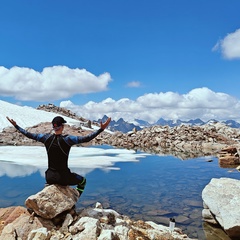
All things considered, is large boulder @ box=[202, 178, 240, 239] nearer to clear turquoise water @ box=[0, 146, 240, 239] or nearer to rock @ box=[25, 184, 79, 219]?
clear turquoise water @ box=[0, 146, 240, 239]

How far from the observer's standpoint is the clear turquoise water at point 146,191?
9.11 metres

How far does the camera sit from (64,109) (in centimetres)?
7138

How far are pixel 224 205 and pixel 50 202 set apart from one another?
186 inches

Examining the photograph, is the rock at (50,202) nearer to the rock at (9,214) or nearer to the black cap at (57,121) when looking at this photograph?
the rock at (9,214)

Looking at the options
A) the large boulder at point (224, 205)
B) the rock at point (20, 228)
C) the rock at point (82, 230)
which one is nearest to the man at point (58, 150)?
the rock at point (82, 230)

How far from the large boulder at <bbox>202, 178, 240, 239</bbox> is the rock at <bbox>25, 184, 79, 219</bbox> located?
401cm

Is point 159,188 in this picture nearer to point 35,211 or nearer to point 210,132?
point 35,211

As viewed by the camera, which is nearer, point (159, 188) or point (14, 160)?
point (159, 188)

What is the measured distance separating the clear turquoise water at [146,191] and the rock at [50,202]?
11.2 feet

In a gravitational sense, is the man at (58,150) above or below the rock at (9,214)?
above

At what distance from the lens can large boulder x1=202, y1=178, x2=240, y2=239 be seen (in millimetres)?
6949

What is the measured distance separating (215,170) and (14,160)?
13590 millimetres

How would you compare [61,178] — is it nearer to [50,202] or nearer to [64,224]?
[50,202]

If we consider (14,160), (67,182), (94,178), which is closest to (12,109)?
(14,160)
